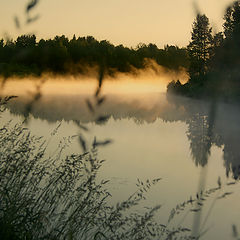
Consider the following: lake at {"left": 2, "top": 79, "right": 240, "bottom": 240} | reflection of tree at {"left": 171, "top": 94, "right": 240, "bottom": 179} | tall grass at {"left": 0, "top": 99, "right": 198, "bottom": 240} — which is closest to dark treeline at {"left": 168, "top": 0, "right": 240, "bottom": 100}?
lake at {"left": 2, "top": 79, "right": 240, "bottom": 240}

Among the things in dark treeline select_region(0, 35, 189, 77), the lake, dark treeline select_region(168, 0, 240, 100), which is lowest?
the lake

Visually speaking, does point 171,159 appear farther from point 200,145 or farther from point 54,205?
point 54,205

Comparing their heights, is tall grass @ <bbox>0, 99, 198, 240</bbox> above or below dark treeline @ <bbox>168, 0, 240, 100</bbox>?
below

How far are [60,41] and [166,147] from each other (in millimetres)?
64137

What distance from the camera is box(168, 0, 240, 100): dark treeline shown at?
1.97 meters

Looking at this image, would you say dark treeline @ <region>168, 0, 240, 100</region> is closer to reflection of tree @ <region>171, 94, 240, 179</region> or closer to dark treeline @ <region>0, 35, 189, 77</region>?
reflection of tree @ <region>171, 94, 240, 179</region>

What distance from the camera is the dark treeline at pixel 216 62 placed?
1966 millimetres

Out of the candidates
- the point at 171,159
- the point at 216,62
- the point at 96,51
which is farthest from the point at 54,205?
the point at 96,51

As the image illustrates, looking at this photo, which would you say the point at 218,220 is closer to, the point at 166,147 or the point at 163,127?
the point at 166,147

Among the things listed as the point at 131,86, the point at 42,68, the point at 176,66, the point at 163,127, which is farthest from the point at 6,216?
the point at 131,86

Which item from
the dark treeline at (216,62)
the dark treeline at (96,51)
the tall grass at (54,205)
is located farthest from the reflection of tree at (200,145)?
the dark treeline at (96,51)

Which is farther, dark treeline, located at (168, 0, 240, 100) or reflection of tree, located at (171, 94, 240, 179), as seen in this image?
reflection of tree, located at (171, 94, 240, 179)

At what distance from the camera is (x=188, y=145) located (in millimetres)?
20203

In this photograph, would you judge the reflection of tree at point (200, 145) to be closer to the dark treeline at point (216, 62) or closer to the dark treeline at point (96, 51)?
the dark treeline at point (216, 62)
